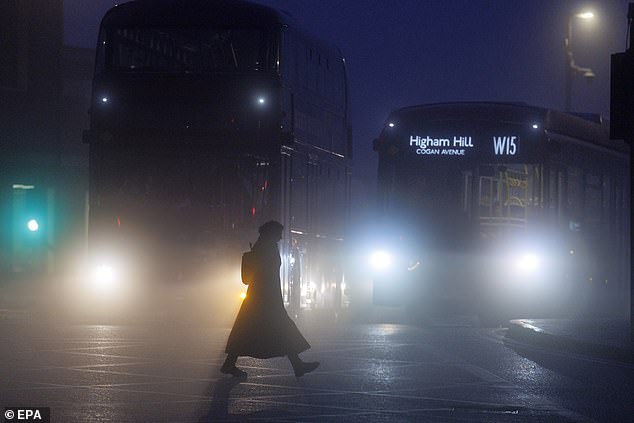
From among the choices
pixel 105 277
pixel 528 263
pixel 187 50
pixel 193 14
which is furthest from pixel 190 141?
pixel 528 263

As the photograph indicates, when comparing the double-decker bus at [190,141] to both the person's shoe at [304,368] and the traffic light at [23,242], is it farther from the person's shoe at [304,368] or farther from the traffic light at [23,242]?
the traffic light at [23,242]

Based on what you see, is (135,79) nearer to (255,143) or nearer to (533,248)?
(255,143)

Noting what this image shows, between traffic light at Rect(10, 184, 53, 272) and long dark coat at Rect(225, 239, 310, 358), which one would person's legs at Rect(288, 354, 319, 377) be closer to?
long dark coat at Rect(225, 239, 310, 358)

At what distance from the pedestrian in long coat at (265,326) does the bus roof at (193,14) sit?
10536 millimetres

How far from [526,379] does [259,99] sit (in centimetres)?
1088

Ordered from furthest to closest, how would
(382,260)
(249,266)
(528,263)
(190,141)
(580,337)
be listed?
(382,260) → (528,263) → (190,141) → (580,337) → (249,266)

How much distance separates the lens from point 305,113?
1176 inches

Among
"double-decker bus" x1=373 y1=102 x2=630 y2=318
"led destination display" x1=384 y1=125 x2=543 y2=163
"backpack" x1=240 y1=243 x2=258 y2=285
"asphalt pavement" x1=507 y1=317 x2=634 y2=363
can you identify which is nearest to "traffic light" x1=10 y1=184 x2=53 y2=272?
"double-decker bus" x1=373 y1=102 x2=630 y2=318

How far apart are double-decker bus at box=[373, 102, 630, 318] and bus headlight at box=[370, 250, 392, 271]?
19 millimetres

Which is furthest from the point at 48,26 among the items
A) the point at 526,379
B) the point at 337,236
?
the point at 526,379

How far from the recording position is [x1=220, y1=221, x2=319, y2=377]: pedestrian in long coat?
17500 mm

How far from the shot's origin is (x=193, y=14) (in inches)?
1104

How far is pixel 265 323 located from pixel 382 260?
14.8 metres

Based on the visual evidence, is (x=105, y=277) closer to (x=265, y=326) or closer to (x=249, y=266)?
(x=249, y=266)
